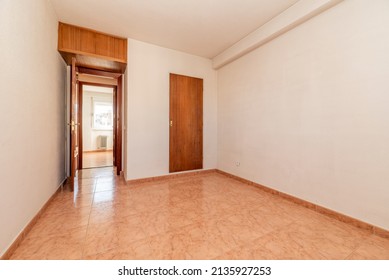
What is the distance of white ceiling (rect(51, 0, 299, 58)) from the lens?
2.26m

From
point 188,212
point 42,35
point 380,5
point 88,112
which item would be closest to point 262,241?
point 188,212

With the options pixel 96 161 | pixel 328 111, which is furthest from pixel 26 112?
pixel 96 161

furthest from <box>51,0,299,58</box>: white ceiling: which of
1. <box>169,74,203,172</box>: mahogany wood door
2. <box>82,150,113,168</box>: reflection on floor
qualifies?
<box>82,150,113,168</box>: reflection on floor

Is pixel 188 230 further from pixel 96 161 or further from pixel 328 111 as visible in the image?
pixel 96 161

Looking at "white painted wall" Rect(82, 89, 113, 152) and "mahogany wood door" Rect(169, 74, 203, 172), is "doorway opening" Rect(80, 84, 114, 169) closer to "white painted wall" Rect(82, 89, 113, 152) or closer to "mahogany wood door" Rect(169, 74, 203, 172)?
"white painted wall" Rect(82, 89, 113, 152)

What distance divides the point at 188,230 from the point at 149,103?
2.44m

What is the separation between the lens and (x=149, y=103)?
11.0 feet

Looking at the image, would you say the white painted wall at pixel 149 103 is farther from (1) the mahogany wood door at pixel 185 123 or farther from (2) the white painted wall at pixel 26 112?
(2) the white painted wall at pixel 26 112

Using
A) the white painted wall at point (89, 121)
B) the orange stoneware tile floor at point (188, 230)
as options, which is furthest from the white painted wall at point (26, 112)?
the white painted wall at point (89, 121)

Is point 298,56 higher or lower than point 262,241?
higher

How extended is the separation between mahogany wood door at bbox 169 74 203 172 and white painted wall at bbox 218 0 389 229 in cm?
120
